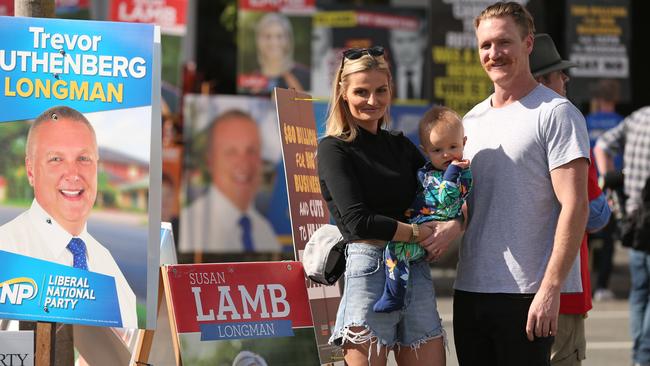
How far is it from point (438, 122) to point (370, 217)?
47 cm

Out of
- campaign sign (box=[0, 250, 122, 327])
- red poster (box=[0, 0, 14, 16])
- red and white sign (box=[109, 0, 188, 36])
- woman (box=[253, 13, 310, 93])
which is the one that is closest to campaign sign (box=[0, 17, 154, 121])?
campaign sign (box=[0, 250, 122, 327])

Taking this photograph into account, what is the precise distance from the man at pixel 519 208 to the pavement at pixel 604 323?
8.42ft

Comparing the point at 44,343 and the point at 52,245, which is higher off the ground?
the point at 52,245

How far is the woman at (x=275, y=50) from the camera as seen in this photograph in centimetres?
1335

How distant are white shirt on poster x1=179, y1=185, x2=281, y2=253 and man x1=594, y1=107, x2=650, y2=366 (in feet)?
17.4

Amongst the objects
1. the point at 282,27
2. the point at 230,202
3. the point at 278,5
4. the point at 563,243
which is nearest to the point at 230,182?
the point at 230,202

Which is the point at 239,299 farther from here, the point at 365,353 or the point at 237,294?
the point at 365,353

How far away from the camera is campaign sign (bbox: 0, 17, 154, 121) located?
14.4 feet

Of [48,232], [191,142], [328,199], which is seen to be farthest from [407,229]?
[191,142]

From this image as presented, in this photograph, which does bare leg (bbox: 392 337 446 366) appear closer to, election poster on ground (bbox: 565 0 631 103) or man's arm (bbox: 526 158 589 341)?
man's arm (bbox: 526 158 589 341)

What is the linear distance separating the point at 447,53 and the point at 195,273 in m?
8.17

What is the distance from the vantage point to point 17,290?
14.3 feet

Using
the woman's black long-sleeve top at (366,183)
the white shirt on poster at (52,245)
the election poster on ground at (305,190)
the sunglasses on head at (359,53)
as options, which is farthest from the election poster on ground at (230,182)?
the woman's black long-sleeve top at (366,183)

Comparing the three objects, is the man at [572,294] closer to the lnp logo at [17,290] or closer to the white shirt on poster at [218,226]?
the lnp logo at [17,290]
